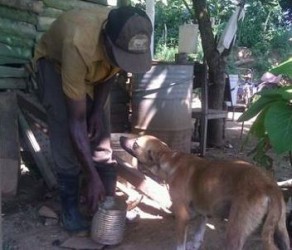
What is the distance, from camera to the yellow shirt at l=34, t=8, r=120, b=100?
3.39m

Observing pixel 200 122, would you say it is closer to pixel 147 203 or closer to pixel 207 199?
pixel 147 203

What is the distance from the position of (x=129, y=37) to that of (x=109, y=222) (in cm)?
145

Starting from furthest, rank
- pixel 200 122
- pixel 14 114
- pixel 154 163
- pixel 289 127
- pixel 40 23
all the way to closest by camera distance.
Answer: pixel 200 122, pixel 40 23, pixel 14 114, pixel 154 163, pixel 289 127

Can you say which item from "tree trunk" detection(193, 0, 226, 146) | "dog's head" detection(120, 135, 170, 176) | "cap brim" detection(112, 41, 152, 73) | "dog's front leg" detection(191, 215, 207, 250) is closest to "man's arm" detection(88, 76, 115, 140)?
"dog's head" detection(120, 135, 170, 176)

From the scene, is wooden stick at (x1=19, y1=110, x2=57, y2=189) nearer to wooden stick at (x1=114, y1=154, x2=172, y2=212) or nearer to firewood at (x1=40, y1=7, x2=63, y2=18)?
wooden stick at (x1=114, y1=154, x2=172, y2=212)

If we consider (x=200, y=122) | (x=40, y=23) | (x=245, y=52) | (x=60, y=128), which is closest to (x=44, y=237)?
(x=60, y=128)

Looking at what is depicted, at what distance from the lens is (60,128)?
4004mm

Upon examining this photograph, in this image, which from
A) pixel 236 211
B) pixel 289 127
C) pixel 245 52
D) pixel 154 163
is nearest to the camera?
pixel 236 211

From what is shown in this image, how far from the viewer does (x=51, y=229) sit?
4.34 metres

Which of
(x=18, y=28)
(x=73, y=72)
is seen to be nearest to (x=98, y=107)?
(x=73, y=72)

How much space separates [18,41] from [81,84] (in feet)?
7.79

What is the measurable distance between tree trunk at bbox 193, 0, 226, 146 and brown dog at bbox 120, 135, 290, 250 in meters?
3.81

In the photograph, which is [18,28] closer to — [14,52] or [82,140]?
[14,52]

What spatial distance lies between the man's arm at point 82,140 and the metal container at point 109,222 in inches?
7.8
